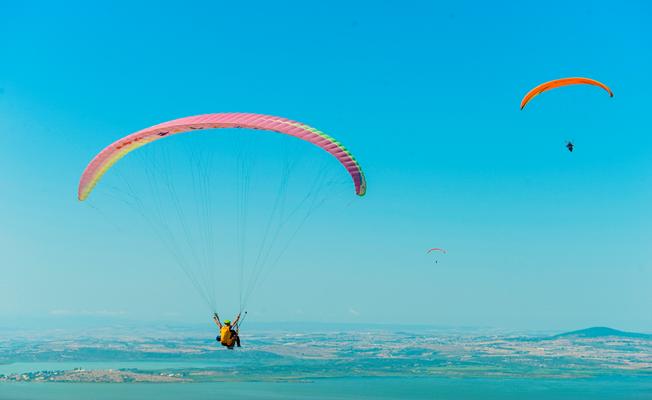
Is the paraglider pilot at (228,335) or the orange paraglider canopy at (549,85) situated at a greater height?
the orange paraglider canopy at (549,85)

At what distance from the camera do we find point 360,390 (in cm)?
15600

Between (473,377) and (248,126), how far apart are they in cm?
17575

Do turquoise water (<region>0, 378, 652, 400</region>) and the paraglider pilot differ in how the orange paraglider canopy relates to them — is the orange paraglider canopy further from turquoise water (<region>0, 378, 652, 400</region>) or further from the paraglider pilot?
turquoise water (<region>0, 378, 652, 400</region>)

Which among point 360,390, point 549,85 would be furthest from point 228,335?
point 360,390

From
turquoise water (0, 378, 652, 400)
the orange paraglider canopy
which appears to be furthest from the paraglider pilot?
turquoise water (0, 378, 652, 400)

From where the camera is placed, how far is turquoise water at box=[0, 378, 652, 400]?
141m

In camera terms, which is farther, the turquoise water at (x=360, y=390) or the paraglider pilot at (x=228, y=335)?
the turquoise water at (x=360, y=390)

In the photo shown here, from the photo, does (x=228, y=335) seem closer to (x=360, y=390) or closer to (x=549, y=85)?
(x=549, y=85)

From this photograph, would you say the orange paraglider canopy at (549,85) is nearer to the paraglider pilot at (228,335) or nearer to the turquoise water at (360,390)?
the paraglider pilot at (228,335)

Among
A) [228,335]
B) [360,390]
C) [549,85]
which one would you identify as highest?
[549,85]

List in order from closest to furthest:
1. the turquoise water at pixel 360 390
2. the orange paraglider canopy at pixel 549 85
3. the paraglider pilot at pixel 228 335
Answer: the paraglider pilot at pixel 228 335, the orange paraglider canopy at pixel 549 85, the turquoise water at pixel 360 390

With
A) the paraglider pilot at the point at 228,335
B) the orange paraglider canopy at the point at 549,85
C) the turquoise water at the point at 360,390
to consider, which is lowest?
the turquoise water at the point at 360,390

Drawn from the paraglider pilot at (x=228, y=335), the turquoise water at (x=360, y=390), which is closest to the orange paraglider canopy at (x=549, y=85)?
the paraglider pilot at (x=228, y=335)

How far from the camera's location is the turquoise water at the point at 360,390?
14075 cm
